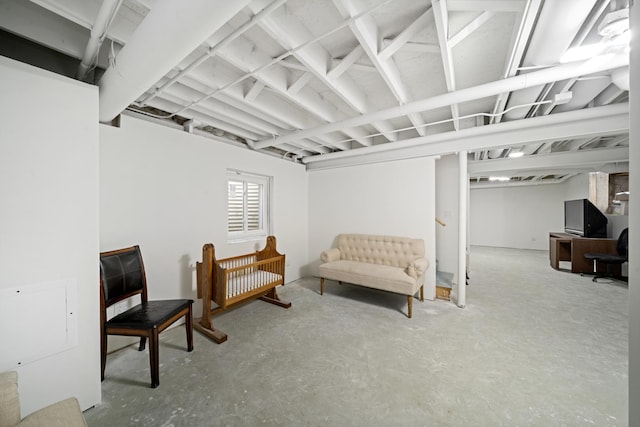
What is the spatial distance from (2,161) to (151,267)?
1.52 meters

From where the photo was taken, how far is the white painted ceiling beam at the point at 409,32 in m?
1.45

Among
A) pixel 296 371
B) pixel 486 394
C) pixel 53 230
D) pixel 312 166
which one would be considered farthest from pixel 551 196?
pixel 53 230

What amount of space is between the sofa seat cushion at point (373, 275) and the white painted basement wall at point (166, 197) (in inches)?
54.9

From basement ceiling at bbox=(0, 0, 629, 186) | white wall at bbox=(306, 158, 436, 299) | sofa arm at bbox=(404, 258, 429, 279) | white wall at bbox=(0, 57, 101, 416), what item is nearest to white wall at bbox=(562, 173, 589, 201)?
basement ceiling at bbox=(0, 0, 629, 186)

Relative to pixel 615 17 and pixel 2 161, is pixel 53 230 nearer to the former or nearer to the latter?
pixel 2 161

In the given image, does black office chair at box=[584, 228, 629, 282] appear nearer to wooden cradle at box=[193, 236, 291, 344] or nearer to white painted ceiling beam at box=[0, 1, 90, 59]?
wooden cradle at box=[193, 236, 291, 344]

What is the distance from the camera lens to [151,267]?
2.54 metres

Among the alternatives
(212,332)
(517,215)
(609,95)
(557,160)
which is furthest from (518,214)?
(212,332)

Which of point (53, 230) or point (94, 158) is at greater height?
point (94, 158)

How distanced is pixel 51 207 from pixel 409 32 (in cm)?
253

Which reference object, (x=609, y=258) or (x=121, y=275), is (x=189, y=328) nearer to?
(x=121, y=275)

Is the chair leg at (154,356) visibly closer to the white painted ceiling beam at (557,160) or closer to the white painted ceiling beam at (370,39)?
the white painted ceiling beam at (370,39)

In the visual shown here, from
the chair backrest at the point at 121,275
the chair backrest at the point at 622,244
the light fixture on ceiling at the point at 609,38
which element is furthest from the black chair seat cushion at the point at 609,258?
the chair backrest at the point at 121,275

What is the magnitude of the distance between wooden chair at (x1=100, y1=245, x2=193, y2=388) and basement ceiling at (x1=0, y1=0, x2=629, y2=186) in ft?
4.21
